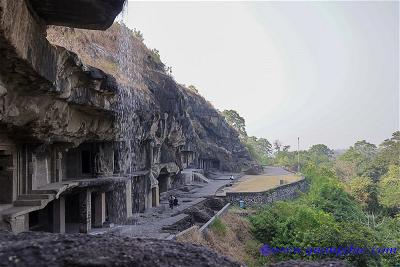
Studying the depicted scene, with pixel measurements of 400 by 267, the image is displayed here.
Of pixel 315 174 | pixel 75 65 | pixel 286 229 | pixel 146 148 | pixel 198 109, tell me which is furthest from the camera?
pixel 198 109

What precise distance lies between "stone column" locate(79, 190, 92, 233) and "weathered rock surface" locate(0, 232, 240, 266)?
1271cm

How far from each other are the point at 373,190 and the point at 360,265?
30.3m

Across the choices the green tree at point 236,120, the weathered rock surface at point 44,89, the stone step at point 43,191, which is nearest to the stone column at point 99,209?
the weathered rock surface at point 44,89

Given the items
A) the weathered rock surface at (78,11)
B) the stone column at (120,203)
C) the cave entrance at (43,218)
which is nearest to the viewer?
the weathered rock surface at (78,11)

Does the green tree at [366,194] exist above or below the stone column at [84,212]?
below

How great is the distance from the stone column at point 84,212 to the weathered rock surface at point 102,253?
1271cm

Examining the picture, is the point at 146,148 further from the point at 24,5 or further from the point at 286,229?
the point at 24,5

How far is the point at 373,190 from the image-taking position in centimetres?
4328

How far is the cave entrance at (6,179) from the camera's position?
12656 mm

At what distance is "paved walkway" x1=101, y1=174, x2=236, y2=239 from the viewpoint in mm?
17516

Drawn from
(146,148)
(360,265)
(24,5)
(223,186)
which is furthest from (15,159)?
(223,186)

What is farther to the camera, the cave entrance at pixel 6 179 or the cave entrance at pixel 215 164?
the cave entrance at pixel 215 164

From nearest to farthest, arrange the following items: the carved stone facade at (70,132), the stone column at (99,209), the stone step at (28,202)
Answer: the carved stone facade at (70,132), the stone step at (28,202), the stone column at (99,209)

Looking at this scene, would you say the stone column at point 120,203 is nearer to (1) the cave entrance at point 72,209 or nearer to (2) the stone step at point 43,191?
(1) the cave entrance at point 72,209
